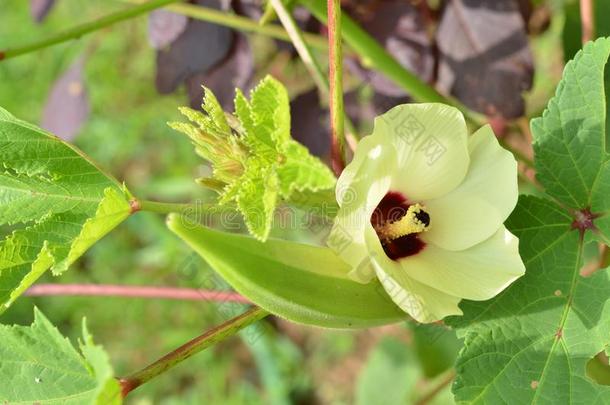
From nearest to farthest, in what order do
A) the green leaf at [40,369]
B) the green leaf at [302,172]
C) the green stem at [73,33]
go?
the green leaf at [302,172], the green leaf at [40,369], the green stem at [73,33]

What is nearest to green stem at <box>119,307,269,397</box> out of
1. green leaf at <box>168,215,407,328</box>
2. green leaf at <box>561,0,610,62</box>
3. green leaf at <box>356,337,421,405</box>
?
green leaf at <box>168,215,407,328</box>

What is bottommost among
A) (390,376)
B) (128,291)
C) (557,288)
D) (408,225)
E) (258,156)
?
(390,376)

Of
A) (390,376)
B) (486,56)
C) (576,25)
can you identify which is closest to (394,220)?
(486,56)

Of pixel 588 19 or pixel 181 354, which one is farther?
pixel 588 19

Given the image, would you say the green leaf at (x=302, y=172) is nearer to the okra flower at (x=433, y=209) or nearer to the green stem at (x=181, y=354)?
the okra flower at (x=433, y=209)

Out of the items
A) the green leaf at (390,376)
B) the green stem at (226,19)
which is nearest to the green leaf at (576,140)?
the green stem at (226,19)

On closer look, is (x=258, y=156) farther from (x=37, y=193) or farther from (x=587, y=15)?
(x=587, y=15)

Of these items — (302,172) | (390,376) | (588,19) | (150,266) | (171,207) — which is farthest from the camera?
(150,266)

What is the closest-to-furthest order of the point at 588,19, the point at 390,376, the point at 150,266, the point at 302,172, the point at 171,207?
the point at 302,172, the point at 171,207, the point at 588,19, the point at 390,376, the point at 150,266
